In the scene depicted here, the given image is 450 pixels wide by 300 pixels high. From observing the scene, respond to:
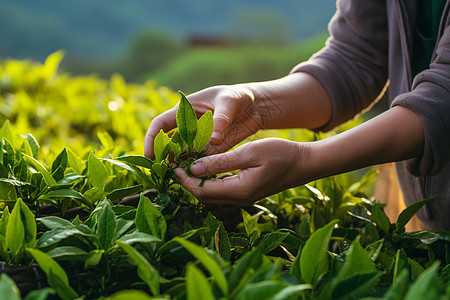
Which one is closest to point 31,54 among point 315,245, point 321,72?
point 321,72

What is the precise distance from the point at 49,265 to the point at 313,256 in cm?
52

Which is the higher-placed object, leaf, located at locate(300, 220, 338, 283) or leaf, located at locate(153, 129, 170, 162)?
leaf, located at locate(153, 129, 170, 162)

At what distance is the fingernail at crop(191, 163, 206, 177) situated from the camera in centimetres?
121

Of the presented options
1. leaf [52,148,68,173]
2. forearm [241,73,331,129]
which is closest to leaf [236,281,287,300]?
leaf [52,148,68,173]

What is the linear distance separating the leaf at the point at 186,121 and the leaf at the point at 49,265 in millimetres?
442

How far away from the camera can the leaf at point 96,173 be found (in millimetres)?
1263

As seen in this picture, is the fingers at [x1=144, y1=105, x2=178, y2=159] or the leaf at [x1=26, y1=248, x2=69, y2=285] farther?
the fingers at [x1=144, y1=105, x2=178, y2=159]

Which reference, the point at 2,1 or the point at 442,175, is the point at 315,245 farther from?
the point at 2,1

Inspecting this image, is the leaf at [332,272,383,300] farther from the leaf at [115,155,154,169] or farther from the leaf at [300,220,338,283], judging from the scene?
the leaf at [115,155,154,169]

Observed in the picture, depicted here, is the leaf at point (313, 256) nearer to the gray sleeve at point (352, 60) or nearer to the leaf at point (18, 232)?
the leaf at point (18, 232)

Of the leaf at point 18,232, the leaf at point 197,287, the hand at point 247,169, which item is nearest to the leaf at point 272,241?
the hand at point 247,169

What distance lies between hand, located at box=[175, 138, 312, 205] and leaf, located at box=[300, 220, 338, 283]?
332mm

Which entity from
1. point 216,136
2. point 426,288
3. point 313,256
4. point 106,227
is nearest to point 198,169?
point 216,136

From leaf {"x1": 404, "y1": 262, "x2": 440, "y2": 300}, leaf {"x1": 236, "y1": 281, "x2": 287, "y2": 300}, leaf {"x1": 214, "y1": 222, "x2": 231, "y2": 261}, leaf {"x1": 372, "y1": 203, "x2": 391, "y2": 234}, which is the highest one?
leaf {"x1": 236, "y1": 281, "x2": 287, "y2": 300}
